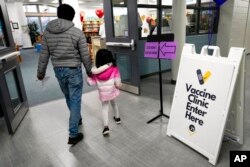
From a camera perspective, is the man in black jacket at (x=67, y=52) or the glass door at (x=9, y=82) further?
the glass door at (x=9, y=82)

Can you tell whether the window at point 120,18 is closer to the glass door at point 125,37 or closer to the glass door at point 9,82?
the glass door at point 125,37

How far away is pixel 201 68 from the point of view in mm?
1842

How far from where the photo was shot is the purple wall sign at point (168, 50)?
7.23 ft

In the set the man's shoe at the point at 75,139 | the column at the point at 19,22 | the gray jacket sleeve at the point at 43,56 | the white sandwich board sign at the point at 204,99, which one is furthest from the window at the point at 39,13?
the white sandwich board sign at the point at 204,99

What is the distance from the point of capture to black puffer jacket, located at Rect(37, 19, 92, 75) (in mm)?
1915

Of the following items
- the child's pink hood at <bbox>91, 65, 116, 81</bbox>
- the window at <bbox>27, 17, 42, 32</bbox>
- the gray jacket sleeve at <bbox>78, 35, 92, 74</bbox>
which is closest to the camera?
the gray jacket sleeve at <bbox>78, 35, 92, 74</bbox>

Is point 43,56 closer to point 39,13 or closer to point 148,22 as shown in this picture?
point 148,22

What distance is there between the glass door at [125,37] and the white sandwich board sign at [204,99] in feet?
4.66

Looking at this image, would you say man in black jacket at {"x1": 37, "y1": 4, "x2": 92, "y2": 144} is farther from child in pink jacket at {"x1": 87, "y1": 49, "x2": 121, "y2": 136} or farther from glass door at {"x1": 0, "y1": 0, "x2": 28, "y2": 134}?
glass door at {"x1": 0, "y1": 0, "x2": 28, "y2": 134}

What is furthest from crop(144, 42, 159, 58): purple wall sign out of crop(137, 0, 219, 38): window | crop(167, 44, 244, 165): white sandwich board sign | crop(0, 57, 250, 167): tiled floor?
crop(137, 0, 219, 38): window

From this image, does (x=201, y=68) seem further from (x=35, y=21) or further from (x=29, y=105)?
(x=35, y=21)

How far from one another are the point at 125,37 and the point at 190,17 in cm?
297

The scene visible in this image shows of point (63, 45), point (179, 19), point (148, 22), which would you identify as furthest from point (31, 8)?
point (63, 45)

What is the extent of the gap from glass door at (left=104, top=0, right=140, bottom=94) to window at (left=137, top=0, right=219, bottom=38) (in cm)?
117
